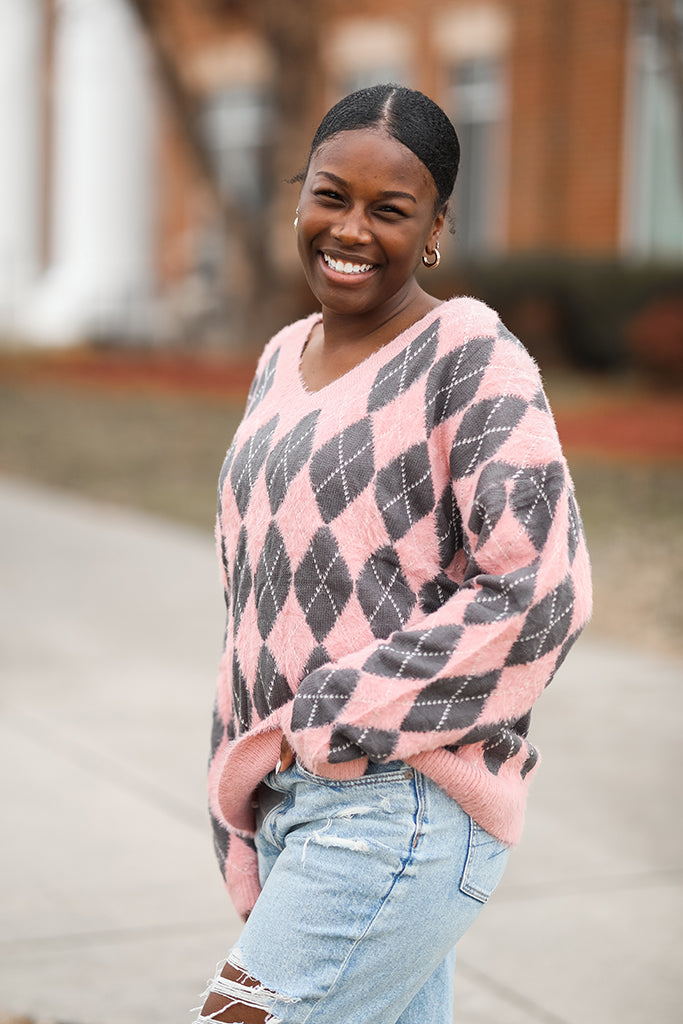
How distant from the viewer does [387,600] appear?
196 cm

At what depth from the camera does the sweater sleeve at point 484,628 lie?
1.85 m

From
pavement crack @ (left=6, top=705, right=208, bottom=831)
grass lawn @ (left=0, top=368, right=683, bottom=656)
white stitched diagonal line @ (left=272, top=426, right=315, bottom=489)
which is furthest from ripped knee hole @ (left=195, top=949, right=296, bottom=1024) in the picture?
grass lawn @ (left=0, top=368, right=683, bottom=656)

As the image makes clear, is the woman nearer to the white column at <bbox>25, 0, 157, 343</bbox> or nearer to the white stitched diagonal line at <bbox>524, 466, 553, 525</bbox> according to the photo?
the white stitched diagonal line at <bbox>524, 466, 553, 525</bbox>

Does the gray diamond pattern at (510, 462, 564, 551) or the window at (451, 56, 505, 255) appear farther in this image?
the window at (451, 56, 505, 255)

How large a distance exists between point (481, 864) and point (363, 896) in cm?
18

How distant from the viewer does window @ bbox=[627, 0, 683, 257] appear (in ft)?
55.7

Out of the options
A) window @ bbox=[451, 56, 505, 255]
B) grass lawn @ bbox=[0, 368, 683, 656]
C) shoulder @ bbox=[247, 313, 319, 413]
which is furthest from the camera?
window @ bbox=[451, 56, 505, 255]

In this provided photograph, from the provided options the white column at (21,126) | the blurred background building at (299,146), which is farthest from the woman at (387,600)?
the white column at (21,126)

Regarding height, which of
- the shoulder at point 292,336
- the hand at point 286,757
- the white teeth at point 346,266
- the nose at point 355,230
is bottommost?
the hand at point 286,757

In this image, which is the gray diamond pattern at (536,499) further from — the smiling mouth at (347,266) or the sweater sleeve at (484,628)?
the smiling mouth at (347,266)

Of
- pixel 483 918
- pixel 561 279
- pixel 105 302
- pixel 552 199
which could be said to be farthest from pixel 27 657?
pixel 105 302

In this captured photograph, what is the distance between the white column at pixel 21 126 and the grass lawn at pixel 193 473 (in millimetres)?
9836

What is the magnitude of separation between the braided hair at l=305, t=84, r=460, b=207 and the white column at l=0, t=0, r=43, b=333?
25.4 m

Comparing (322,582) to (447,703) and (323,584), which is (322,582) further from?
(447,703)
